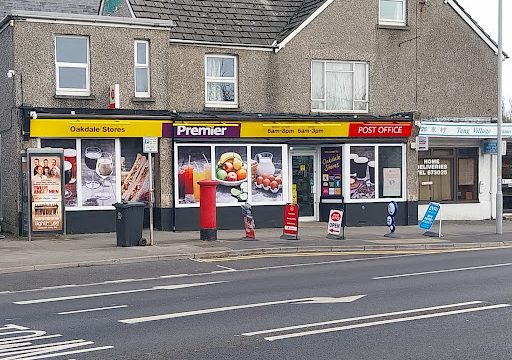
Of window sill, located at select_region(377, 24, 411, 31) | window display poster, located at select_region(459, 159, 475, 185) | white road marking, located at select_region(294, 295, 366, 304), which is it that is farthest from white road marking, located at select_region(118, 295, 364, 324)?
window display poster, located at select_region(459, 159, 475, 185)

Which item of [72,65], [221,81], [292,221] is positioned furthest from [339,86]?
[72,65]

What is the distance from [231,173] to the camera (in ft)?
83.1

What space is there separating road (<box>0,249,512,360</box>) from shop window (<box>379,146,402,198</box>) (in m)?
9.79

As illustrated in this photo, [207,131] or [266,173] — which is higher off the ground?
[207,131]

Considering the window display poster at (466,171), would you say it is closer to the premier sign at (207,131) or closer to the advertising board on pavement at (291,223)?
the premier sign at (207,131)

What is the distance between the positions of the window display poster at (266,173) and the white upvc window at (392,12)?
647cm

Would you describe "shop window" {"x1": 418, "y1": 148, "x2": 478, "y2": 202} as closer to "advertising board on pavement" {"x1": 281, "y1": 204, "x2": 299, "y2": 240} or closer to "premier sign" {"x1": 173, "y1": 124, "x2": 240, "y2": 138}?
"premier sign" {"x1": 173, "y1": 124, "x2": 240, "y2": 138}

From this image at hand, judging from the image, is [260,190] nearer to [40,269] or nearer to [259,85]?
[259,85]

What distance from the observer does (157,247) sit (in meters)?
19.9

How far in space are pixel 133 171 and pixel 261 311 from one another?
1383 cm

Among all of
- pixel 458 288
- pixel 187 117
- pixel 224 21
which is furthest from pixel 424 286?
pixel 224 21

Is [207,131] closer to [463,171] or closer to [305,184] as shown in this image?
[305,184]

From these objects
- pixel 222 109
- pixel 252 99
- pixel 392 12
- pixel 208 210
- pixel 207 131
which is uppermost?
pixel 392 12

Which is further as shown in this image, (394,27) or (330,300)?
(394,27)
